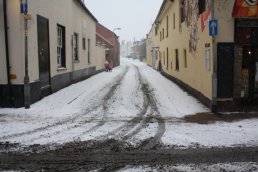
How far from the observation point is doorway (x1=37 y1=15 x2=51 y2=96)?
13.1 m

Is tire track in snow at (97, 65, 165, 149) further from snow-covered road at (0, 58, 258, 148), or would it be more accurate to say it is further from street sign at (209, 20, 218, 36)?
street sign at (209, 20, 218, 36)

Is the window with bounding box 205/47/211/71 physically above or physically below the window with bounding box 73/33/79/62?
below

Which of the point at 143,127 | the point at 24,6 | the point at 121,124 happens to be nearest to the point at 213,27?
the point at 143,127

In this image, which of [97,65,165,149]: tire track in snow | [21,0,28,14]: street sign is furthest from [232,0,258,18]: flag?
[21,0,28,14]: street sign

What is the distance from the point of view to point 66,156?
6449 mm

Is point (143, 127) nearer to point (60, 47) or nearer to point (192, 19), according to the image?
point (192, 19)

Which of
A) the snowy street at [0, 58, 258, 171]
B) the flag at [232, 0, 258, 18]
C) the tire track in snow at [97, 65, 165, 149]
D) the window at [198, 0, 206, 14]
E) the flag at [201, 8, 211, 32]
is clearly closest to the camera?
the snowy street at [0, 58, 258, 171]

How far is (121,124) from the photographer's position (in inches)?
363

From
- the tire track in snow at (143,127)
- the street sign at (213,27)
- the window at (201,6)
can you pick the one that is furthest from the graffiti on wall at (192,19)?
the tire track in snow at (143,127)

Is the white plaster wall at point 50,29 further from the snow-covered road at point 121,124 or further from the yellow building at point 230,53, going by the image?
the yellow building at point 230,53

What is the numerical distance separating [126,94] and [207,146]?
7996 mm

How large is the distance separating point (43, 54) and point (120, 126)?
19.6 ft

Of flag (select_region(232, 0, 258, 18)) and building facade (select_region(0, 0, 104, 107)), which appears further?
building facade (select_region(0, 0, 104, 107))

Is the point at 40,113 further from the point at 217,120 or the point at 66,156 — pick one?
the point at 217,120
